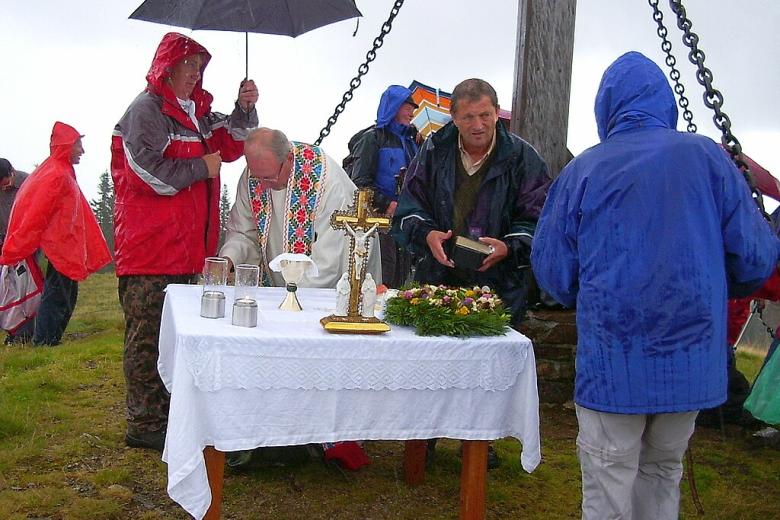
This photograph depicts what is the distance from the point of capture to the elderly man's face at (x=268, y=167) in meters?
3.92

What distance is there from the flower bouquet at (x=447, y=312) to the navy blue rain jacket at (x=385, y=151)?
2584mm

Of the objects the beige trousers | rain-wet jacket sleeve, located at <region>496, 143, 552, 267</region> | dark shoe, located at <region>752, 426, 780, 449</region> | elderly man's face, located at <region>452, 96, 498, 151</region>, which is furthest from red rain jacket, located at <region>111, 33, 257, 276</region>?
dark shoe, located at <region>752, 426, 780, 449</region>

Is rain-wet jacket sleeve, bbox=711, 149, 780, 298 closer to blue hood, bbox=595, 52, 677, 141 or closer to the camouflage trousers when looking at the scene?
blue hood, bbox=595, 52, 677, 141

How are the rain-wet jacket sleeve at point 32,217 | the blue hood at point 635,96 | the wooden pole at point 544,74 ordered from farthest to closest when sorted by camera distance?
the rain-wet jacket sleeve at point 32,217 < the wooden pole at point 544,74 < the blue hood at point 635,96

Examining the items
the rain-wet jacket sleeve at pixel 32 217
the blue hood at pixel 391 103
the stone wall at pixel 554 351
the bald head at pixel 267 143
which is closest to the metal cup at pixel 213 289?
the bald head at pixel 267 143

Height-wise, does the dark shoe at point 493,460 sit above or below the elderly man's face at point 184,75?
below

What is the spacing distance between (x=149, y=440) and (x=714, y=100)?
3.45m

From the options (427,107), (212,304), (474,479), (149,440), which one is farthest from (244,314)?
(427,107)

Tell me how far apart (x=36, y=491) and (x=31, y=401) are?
5.90 feet

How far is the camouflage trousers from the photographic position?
4.17 metres

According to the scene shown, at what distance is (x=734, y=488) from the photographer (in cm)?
413

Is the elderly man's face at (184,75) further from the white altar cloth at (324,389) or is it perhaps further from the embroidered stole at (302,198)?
the white altar cloth at (324,389)

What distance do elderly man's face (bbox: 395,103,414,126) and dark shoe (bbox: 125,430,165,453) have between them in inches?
112

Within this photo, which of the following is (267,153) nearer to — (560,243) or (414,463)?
(414,463)
